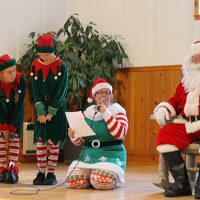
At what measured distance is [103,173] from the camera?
133 inches

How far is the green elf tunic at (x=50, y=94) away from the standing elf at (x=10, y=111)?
0.19m

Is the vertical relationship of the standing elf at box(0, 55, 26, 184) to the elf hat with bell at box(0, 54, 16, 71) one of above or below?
below

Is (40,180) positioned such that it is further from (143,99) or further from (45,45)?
(143,99)

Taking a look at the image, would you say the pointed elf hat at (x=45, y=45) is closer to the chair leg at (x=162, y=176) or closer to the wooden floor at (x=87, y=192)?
the wooden floor at (x=87, y=192)

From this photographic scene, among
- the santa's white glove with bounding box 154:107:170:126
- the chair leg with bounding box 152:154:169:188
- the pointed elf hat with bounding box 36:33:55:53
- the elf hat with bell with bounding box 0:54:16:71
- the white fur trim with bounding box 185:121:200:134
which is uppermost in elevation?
the pointed elf hat with bounding box 36:33:55:53

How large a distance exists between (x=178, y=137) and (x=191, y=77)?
42 centimetres

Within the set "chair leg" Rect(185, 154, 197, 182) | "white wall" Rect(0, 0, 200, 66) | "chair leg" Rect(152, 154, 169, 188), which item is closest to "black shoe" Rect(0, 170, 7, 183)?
"chair leg" Rect(152, 154, 169, 188)

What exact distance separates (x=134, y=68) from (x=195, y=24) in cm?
85

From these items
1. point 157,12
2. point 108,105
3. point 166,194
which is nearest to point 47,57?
point 108,105

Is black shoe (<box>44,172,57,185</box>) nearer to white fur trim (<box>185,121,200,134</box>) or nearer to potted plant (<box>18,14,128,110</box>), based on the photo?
white fur trim (<box>185,121,200,134</box>)

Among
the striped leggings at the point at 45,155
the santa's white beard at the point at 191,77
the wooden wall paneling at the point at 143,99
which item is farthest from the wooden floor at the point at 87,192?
the wooden wall paneling at the point at 143,99

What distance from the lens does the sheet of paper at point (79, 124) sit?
3.40 m

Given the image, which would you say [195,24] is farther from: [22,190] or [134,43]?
[22,190]

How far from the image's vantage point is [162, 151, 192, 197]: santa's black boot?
10.3 feet
